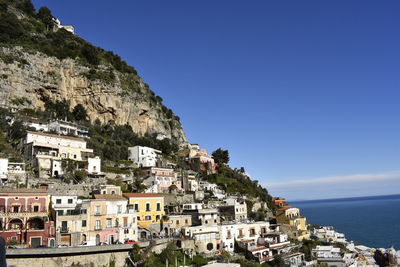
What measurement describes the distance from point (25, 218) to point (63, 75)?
179 ft

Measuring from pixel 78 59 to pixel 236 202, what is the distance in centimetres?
5435

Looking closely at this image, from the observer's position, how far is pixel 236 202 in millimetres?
61594

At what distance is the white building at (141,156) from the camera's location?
233ft

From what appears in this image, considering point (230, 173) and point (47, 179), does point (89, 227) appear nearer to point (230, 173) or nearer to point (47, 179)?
point (47, 179)

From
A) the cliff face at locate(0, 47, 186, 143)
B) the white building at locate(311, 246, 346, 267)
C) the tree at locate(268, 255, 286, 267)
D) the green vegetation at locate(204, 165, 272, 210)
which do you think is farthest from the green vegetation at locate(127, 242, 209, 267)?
the cliff face at locate(0, 47, 186, 143)

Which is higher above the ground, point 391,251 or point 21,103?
point 21,103

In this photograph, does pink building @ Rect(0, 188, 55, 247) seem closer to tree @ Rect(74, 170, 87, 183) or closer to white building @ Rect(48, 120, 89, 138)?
tree @ Rect(74, 170, 87, 183)

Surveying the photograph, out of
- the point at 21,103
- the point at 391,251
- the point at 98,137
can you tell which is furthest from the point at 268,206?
the point at 21,103

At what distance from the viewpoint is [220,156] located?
322ft

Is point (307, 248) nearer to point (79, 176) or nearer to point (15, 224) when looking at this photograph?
point (79, 176)

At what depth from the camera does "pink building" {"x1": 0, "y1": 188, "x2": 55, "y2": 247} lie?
34147mm

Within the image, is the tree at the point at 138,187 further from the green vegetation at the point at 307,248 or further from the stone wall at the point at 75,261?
the green vegetation at the point at 307,248

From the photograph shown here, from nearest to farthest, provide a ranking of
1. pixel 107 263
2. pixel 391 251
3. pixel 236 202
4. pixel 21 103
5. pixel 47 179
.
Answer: pixel 107 263 < pixel 47 179 < pixel 391 251 < pixel 236 202 < pixel 21 103

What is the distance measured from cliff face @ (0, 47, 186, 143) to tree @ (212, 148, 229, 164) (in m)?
12.8
